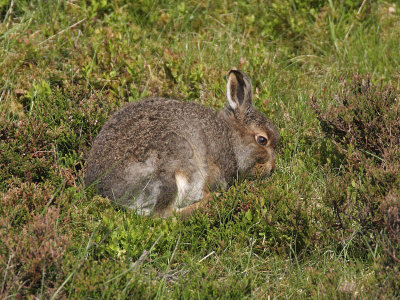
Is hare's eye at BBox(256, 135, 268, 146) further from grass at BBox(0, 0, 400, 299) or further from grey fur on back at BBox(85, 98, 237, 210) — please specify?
grey fur on back at BBox(85, 98, 237, 210)

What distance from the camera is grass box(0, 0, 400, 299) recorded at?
15.5 ft

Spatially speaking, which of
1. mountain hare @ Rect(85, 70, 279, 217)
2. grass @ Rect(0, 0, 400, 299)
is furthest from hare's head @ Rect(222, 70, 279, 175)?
grass @ Rect(0, 0, 400, 299)

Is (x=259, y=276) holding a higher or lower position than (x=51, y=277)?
lower

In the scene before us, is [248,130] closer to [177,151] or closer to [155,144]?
[177,151]

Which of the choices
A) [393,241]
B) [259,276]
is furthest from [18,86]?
[393,241]

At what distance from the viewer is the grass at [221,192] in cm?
473

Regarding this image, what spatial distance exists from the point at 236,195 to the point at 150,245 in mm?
1095

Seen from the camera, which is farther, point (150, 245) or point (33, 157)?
point (33, 157)

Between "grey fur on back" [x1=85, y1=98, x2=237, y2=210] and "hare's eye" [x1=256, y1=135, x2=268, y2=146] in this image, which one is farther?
"hare's eye" [x1=256, y1=135, x2=268, y2=146]

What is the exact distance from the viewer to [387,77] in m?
7.89

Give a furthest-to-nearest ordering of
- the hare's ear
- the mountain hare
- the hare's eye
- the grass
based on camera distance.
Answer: the hare's eye, the hare's ear, the mountain hare, the grass

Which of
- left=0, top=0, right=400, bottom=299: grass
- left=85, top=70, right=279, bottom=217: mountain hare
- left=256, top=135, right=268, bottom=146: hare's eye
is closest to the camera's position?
left=0, top=0, right=400, bottom=299: grass

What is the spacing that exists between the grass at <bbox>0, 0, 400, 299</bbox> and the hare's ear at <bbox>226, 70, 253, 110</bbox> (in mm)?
526

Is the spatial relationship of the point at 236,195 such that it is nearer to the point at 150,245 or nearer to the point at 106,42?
the point at 150,245
